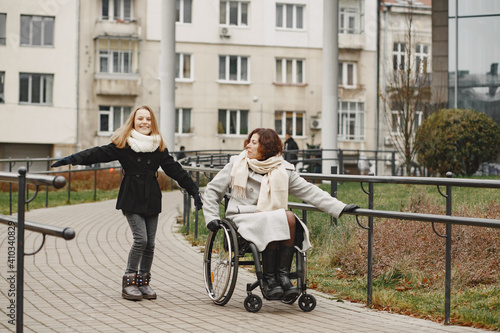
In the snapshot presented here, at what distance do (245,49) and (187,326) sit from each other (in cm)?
4406

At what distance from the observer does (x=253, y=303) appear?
7.12m

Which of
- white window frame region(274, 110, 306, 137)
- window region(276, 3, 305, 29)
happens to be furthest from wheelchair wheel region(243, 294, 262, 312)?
window region(276, 3, 305, 29)

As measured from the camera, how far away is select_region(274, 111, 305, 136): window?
166 feet

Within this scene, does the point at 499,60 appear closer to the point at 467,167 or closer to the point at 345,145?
the point at 467,167

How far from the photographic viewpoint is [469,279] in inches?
323

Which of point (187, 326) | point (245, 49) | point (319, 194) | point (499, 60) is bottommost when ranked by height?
point (187, 326)

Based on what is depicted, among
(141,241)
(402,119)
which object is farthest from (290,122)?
(141,241)

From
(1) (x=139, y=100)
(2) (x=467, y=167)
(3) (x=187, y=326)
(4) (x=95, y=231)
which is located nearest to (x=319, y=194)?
(3) (x=187, y=326)

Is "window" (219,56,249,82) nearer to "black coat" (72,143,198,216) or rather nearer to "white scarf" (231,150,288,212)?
"black coat" (72,143,198,216)

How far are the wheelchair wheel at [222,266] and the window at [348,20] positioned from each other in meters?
45.8

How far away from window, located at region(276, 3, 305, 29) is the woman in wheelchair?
4381 cm

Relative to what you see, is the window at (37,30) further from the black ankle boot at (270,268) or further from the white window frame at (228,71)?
the black ankle boot at (270,268)

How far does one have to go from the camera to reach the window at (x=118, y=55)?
47.5 m

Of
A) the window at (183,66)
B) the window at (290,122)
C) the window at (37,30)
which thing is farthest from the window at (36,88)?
the window at (290,122)
